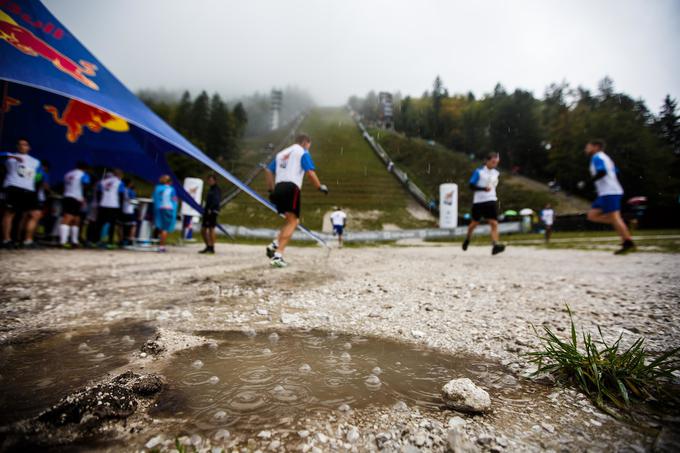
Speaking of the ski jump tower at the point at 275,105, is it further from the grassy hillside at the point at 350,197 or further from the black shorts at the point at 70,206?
the black shorts at the point at 70,206

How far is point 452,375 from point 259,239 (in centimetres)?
1718

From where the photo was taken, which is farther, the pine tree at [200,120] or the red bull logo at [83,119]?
the pine tree at [200,120]

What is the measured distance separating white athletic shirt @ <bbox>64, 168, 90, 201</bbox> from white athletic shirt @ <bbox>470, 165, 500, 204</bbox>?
931 centimetres

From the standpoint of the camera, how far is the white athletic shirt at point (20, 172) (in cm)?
651

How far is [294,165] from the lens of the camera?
17.5 ft

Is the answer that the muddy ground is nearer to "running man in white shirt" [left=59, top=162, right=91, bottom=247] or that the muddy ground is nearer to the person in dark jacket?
"running man in white shirt" [left=59, top=162, right=91, bottom=247]

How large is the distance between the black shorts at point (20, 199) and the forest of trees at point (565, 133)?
12114mm

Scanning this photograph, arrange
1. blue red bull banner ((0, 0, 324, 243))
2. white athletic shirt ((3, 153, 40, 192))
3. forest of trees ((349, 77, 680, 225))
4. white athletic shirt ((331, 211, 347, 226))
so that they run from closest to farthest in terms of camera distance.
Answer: blue red bull banner ((0, 0, 324, 243)), white athletic shirt ((3, 153, 40, 192)), forest of trees ((349, 77, 680, 225)), white athletic shirt ((331, 211, 347, 226))

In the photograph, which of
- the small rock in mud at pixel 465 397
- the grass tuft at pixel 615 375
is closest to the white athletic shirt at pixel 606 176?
the grass tuft at pixel 615 375

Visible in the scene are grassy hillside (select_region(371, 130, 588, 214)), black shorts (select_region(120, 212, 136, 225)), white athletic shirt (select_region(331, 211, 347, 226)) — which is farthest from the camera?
Answer: grassy hillside (select_region(371, 130, 588, 214))

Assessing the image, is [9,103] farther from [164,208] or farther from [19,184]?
[164,208]

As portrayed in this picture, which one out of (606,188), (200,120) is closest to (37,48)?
(606,188)

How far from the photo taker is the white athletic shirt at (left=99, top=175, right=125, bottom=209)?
826 centimetres

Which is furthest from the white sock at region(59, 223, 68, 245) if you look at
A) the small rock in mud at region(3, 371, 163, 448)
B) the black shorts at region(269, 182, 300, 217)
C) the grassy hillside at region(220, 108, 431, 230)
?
the grassy hillside at region(220, 108, 431, 230)
